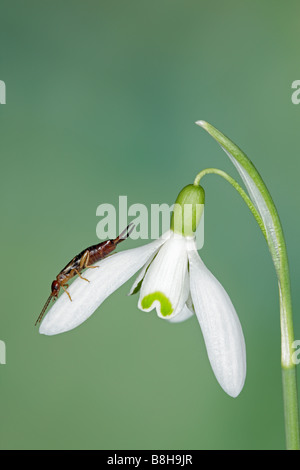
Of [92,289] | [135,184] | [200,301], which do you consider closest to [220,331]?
[200,301]

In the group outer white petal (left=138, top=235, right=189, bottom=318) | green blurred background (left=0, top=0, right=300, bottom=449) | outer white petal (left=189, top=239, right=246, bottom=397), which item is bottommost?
outer white petal (left=189, top=239, right=246, bottom=397)

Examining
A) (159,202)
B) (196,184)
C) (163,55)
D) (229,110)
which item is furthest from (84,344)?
(196,184)

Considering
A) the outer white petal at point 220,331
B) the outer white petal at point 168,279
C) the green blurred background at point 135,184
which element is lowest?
the outer white petal at point 220,331

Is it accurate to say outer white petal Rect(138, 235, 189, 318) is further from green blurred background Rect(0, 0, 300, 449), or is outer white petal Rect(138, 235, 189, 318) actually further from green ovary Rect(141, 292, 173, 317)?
green blurred background Rect(0, 0, 300, 449)

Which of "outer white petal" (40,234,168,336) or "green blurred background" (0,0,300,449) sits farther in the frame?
"green blurred background" (0,0,300,449)

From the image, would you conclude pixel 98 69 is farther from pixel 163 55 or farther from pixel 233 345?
pixel 233 345

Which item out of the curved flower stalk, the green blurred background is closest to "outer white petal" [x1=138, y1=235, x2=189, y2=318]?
the curved flower stalk

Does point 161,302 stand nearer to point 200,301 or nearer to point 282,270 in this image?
point 200,301

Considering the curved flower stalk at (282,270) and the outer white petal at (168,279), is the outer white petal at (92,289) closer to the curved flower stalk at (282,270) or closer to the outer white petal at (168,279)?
the outer white petal at (168,279)

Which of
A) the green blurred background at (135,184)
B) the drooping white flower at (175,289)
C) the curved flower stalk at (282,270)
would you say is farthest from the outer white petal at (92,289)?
the green blurred background at (135,184)
